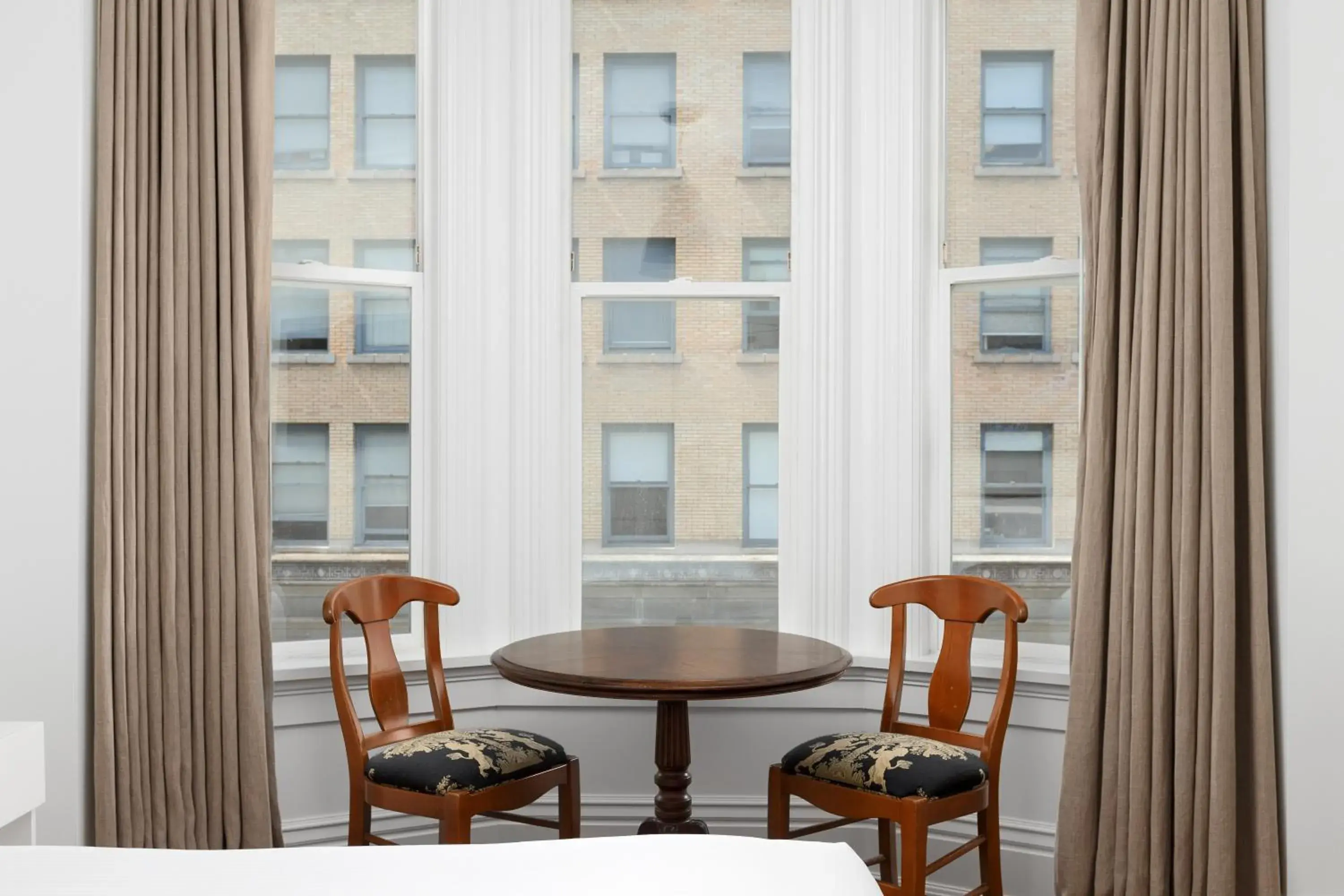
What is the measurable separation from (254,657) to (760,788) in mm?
1515

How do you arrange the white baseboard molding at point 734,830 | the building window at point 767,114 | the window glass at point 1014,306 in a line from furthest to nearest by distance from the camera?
the building window at point 767,114
the window glass at point 1014,306
the white baseboard molding at point 734,830

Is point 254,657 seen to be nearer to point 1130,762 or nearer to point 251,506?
point 251,506

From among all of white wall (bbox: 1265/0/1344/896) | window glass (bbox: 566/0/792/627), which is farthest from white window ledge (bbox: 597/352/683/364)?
white wall (bbox: 1265/0/1344/896)

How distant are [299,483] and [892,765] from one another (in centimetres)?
188

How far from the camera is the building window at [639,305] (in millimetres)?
3275

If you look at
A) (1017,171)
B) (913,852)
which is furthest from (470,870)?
(1017,171)

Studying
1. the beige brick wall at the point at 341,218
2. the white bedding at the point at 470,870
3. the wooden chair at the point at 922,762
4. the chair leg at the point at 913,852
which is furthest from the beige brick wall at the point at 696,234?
the white bedding at the point at 470,870

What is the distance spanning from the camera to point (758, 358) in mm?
3270

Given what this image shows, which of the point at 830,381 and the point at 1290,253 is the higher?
the point at 1290,253

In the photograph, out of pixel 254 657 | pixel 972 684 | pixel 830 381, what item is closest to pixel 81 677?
pixel 254 657

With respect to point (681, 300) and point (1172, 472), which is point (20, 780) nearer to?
point (681, 300)

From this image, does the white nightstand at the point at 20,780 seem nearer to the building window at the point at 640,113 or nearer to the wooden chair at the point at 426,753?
the wooden chair at the point at 426,753

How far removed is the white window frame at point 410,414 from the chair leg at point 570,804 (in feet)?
2.37

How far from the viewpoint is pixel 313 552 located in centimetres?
312
